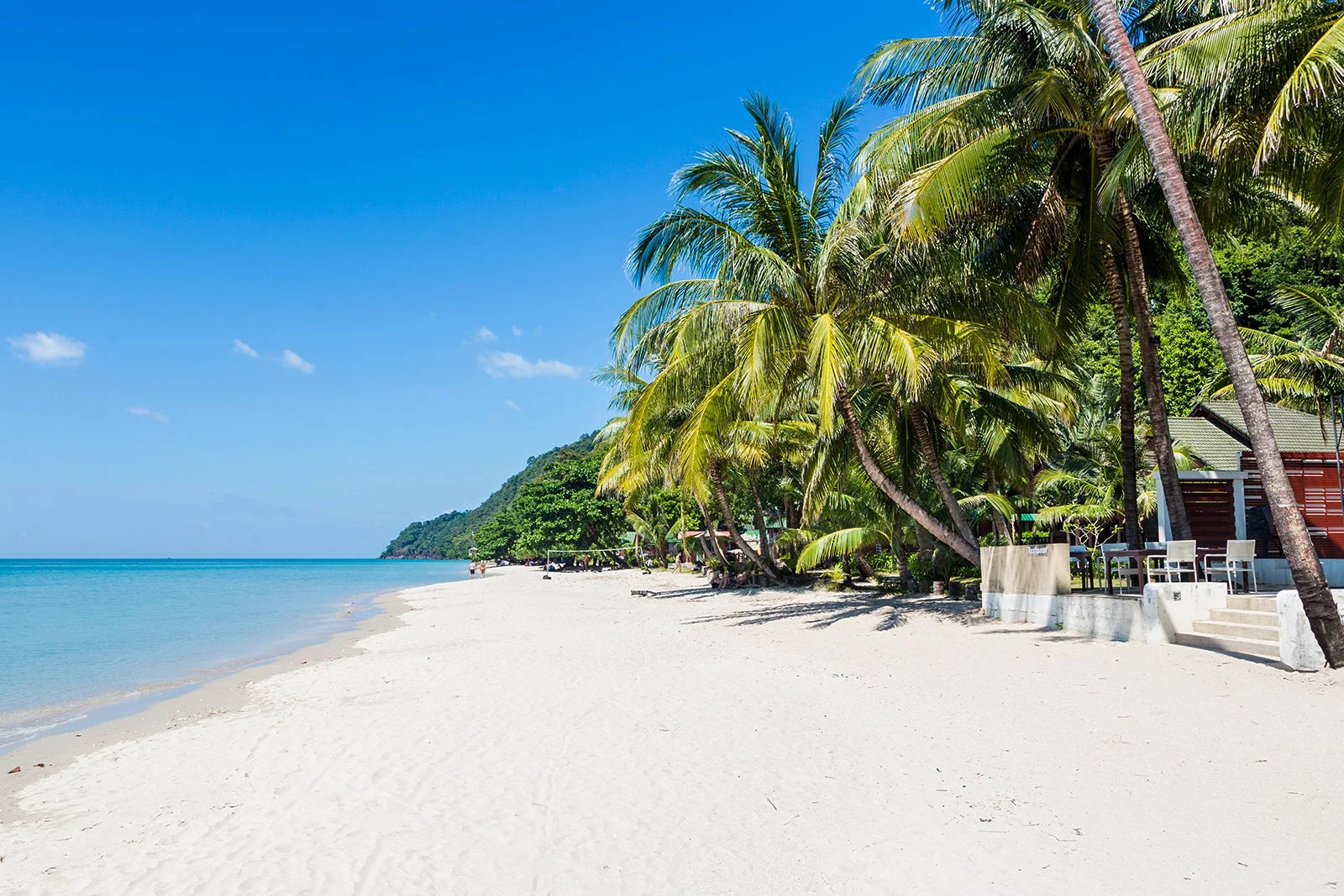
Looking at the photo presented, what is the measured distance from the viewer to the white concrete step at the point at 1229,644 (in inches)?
305

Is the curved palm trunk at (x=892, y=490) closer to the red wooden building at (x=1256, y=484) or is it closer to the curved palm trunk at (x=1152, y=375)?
the curved palm trunk at (x=1152, y=375)

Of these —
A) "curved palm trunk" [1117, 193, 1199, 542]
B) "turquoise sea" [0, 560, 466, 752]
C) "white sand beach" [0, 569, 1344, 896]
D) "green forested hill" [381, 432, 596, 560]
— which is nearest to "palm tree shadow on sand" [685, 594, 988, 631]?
"white sand beach" [0, 569, 1344, 896]

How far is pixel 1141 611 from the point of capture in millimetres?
9109

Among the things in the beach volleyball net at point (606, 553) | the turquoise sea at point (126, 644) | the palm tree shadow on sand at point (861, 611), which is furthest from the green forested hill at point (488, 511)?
the palm tree shadow on sand at point (861, 611)

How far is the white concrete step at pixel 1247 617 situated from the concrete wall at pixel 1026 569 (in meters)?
2.12

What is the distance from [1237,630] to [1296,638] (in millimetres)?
1137

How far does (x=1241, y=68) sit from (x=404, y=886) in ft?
33.2

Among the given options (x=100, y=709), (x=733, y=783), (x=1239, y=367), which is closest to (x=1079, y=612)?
(x=1239, y=367)

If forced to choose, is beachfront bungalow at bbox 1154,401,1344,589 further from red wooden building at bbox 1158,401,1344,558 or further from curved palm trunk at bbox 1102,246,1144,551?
curved palm trunk at bbox 1102,246,1144,551

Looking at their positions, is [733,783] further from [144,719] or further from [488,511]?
[488,511]

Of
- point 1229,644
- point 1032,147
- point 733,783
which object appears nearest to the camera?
point 733,783

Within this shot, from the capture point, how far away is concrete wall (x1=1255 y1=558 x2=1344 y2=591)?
A: 12398 millimetres

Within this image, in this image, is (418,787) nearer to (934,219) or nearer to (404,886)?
(404,886)

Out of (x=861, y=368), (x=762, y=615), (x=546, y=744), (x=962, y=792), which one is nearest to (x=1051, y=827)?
(x=962, y=792)
